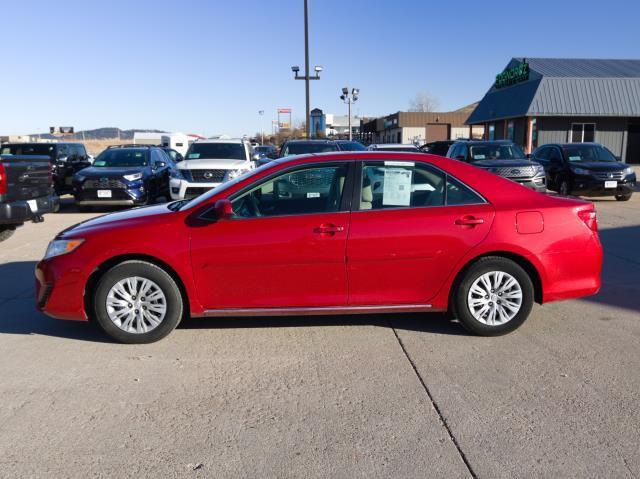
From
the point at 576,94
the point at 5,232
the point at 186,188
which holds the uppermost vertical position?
the point at 576,94

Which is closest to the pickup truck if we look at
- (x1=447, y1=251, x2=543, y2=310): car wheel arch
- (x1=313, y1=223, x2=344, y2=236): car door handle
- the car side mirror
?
the car side mirror

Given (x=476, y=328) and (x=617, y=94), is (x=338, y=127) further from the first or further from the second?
(x=476, y=328)

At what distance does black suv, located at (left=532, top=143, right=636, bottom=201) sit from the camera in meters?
14.5

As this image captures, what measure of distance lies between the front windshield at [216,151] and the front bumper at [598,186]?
890cm

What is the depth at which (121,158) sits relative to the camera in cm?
1446

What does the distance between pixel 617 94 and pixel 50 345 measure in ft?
107

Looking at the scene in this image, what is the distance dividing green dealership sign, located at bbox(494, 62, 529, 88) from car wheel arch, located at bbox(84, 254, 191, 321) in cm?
3214

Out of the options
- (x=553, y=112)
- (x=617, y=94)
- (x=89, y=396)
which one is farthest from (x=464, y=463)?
(x=617, y=94)

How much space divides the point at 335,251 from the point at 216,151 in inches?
421

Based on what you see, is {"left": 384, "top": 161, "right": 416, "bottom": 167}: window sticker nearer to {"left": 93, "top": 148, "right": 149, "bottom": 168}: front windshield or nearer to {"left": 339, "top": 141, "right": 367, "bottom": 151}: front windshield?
{"left": 339, "top": 141, "right": 367, "bottom": 151}: front windshield

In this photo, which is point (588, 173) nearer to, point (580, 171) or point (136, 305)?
point (580, 171)

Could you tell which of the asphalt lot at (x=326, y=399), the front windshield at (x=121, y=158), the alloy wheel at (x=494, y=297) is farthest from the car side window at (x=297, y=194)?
the front windshield at (x=121, y=158)

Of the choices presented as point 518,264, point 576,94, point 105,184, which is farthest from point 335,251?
point 576,94

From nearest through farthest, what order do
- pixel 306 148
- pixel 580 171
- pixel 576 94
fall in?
1. pixel 306 148
2. pixel 580 171
3. pixel 576 94
